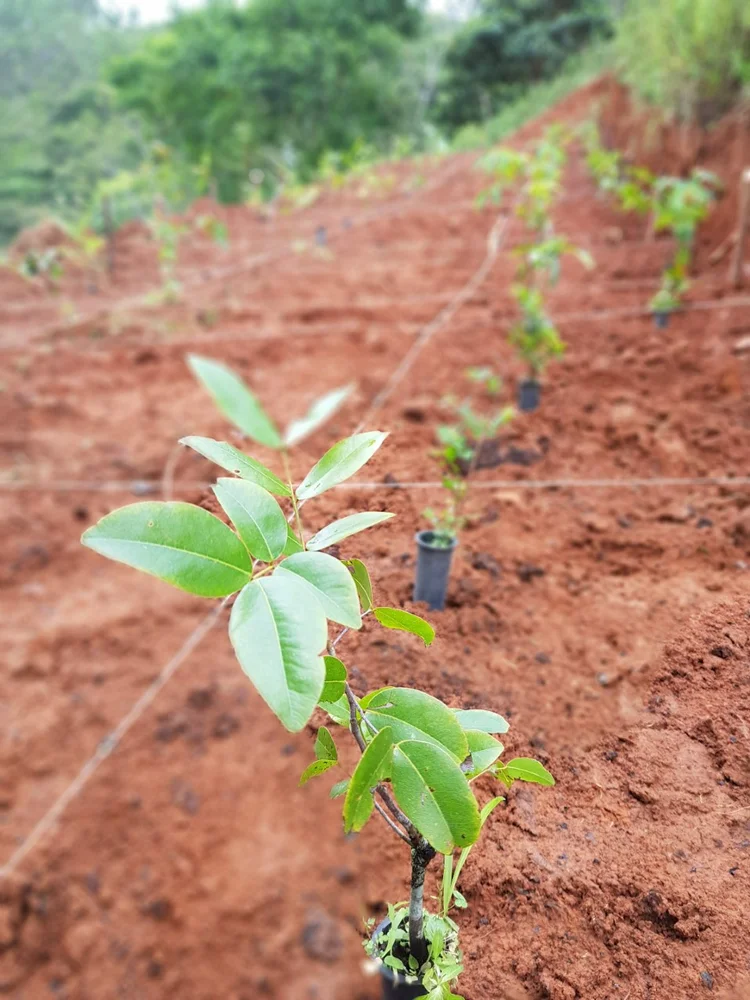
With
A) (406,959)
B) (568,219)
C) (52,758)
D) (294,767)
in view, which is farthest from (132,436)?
(568,219)

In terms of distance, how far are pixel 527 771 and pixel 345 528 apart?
303 mm

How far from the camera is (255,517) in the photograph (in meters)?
0.58

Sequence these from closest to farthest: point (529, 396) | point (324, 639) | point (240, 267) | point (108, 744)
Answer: point (324, 639)
point (108, 744)
point (529, 396)
point (240, 267)

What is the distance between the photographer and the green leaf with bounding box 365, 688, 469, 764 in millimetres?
594

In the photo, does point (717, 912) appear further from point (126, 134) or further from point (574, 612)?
point (126, 134)

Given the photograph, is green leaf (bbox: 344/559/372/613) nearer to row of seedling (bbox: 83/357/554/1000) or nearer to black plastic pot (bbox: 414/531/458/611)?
row of seedling (bbox: 83/357/554/1000)

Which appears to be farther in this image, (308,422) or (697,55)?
(697,55)

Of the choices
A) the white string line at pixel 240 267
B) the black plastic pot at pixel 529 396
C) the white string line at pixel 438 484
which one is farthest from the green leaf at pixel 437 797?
the white string line at pixel 240 267

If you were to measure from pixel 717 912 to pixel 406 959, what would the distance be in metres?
0.34

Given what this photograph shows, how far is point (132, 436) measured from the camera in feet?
13.8

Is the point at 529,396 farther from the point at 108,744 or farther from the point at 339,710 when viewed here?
the point at 339,710

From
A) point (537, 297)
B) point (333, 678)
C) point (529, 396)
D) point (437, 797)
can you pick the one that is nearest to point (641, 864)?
point (437, 797)

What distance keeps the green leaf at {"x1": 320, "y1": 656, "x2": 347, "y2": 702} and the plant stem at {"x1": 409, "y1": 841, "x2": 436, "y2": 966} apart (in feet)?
0.57

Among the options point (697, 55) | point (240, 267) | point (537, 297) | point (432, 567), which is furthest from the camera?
point (240, 267)
